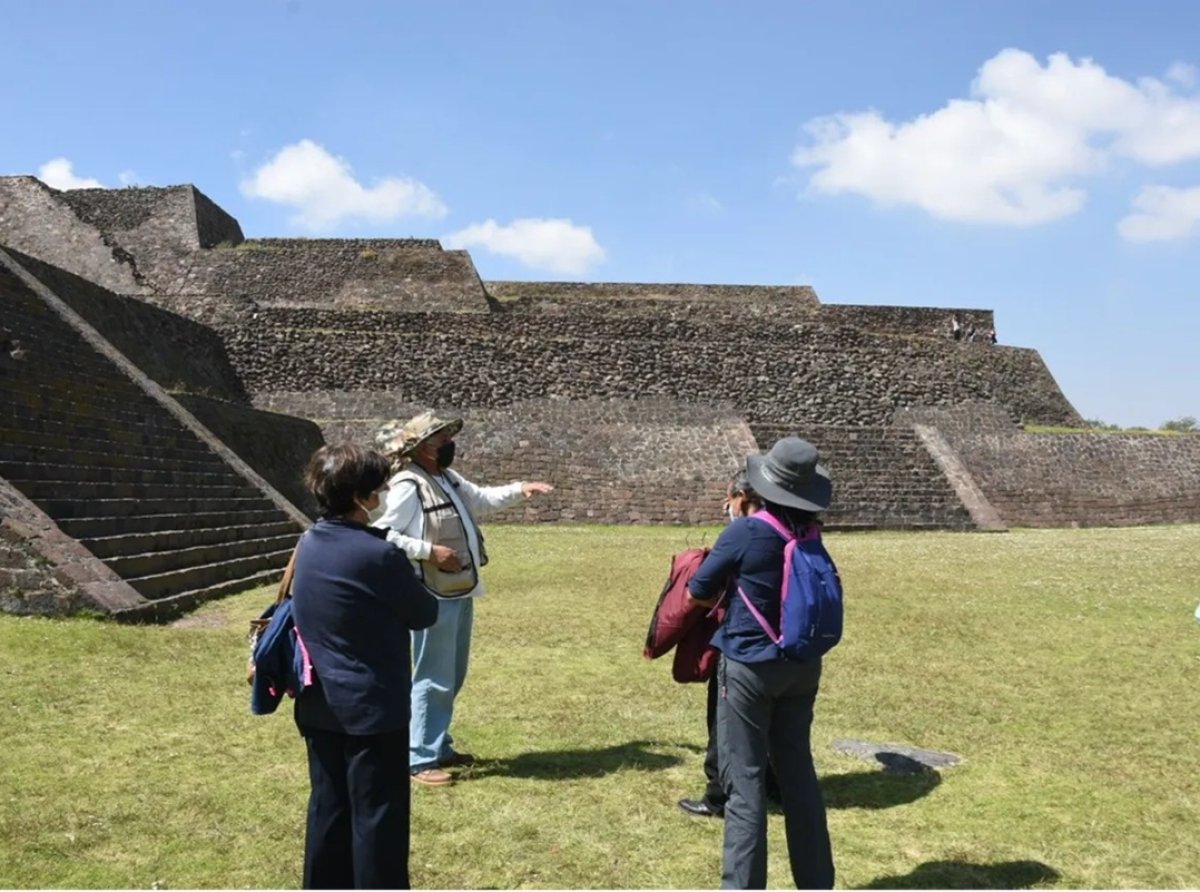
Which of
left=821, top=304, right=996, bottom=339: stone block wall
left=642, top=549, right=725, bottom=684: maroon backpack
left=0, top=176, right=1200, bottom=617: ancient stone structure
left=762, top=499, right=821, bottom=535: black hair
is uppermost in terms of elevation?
left=821, top=304, right=996, bottom=339: stone block wall

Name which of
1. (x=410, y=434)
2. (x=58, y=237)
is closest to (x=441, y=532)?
(x=410, y=434)

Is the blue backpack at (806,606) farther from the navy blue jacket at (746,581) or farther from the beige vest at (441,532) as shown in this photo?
the beige vest at (441,532)

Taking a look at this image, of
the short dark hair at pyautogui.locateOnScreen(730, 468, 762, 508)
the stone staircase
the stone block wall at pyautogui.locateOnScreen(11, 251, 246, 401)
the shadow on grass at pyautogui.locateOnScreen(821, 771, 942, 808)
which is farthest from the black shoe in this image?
the stone block wall at pyautogui.locateOnScreen(11, 251, 246, 401)

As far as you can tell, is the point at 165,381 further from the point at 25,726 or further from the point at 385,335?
the point at 25,726

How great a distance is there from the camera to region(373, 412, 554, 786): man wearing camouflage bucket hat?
176 inches

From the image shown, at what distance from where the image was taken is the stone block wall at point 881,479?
69.9 ft

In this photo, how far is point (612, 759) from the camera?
16.1 feet

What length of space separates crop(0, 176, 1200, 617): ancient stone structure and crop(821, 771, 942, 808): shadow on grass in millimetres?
9330

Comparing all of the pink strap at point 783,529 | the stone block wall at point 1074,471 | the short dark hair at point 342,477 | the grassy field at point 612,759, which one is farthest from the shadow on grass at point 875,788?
the stone block wall at point 1074,471

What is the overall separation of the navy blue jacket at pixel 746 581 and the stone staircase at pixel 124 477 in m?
6.09

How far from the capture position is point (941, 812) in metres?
4.24

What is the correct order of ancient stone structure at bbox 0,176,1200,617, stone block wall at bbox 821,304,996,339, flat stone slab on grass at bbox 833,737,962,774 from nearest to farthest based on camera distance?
flat stone slab on grass at bbox 833,737,962,774
ancient stone structure at bbox 0,176,1200,617
stone block wall at bbox 821,304,996,339

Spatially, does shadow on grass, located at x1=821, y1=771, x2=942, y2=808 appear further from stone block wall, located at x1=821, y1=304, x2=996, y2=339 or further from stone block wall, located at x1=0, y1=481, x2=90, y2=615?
stone block wall, located at x1=821, y1=304, x2=996, y2=339

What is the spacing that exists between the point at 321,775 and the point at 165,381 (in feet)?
59.7
